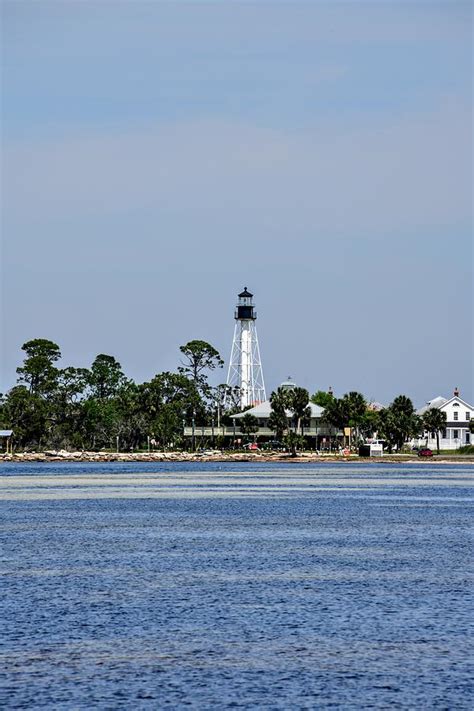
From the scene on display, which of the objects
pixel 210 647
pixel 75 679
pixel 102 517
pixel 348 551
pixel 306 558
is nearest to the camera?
pixel 75 679

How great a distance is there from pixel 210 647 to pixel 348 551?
2187 centimetres

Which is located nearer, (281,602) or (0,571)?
(281,602)

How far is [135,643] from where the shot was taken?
Result: 29.4 metres

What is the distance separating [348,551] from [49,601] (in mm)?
17530

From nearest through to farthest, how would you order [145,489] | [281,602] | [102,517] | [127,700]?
[127,700] < [281,602] < [102,517] < [145,489]

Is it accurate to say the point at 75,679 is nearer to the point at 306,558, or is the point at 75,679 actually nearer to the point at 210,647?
the point at 210,647

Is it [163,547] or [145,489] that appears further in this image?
[145,489]

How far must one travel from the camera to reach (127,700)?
23.9m

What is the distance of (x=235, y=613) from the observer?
33.7 metres

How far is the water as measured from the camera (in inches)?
979

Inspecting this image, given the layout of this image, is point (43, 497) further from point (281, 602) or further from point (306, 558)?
point (281, 602)

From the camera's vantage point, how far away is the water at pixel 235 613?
81.6 feet

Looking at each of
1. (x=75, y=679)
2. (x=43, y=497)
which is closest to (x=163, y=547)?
(x=75, y=679)

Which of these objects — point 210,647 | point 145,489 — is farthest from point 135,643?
point 145,489
